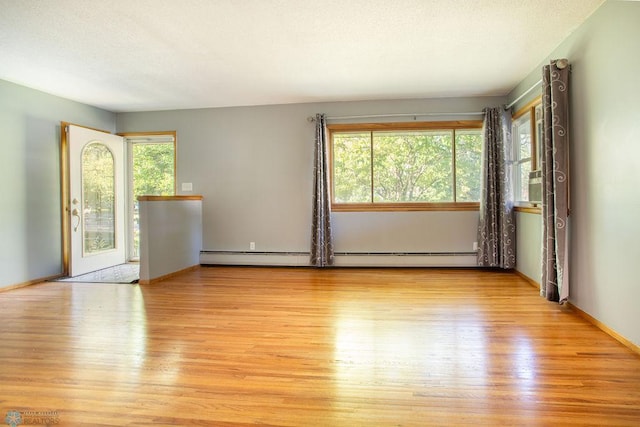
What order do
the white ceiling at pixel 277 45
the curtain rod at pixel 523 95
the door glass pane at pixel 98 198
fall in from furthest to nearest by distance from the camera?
the door glass pane at pixel 98 198 < the curtain rod at pixel 523 95 < the white ceiling at pixel 277 45

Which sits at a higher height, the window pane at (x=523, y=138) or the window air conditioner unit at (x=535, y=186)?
the window pane at (x=523, y=138)

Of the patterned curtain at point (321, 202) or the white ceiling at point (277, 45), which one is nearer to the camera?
the white ceiling at point (277, 45)

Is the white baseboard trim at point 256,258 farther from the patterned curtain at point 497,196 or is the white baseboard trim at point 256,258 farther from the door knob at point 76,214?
the patterned curtain at point 497,196

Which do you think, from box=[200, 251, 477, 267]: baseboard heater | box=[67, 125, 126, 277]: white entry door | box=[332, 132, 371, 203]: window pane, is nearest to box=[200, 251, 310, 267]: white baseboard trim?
box=[200, 251, 477, 267]: baseboard heater

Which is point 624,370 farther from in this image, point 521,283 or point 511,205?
point 511,205

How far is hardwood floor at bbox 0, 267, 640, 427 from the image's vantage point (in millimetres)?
1721

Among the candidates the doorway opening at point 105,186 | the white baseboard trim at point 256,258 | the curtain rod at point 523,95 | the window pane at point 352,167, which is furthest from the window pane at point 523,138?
the doorway opening at point 105,186

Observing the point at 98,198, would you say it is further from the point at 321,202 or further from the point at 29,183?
the point at 321,202

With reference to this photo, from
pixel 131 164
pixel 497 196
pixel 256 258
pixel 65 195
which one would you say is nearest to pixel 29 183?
pixel 65 195

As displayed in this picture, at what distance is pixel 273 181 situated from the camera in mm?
5449

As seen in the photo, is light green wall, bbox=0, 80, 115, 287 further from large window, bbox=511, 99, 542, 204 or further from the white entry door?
large window, bbox=511, 99, 542, 204

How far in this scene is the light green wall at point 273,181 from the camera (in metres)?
5.18

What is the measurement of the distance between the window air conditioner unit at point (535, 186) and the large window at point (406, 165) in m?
1.01

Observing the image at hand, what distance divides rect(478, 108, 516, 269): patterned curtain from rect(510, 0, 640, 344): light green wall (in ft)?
5.13
